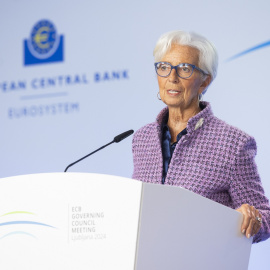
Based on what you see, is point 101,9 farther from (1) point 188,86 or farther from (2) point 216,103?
(1) point 188,86

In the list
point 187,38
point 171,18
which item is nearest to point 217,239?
point 187,38

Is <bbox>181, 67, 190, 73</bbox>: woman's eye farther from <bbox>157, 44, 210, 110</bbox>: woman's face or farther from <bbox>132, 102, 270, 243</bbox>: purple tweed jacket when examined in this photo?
<bbox>132, 102, 270, 243</bbox>: purple tweed jacket

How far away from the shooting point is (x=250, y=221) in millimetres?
1754

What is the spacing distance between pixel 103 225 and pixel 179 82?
0.90m

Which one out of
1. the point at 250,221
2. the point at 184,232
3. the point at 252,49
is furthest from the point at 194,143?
the point at 252,49

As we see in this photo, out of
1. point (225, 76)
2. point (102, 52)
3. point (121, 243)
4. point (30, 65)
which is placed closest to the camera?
point (121, 243)

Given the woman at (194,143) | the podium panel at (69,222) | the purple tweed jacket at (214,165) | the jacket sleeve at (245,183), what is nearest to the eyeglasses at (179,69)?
the woman at (194,143)

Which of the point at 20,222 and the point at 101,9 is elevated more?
the point at 101,9

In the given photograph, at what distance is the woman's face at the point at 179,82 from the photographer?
2221 mm

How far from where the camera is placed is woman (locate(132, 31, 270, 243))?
2.05 metres

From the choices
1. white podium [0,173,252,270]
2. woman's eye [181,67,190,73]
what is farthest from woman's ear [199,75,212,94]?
white podium [0,173,252,270]

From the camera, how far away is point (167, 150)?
2244 millimetres

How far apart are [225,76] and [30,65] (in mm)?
1250

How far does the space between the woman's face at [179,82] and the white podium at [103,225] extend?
2.27 ft
